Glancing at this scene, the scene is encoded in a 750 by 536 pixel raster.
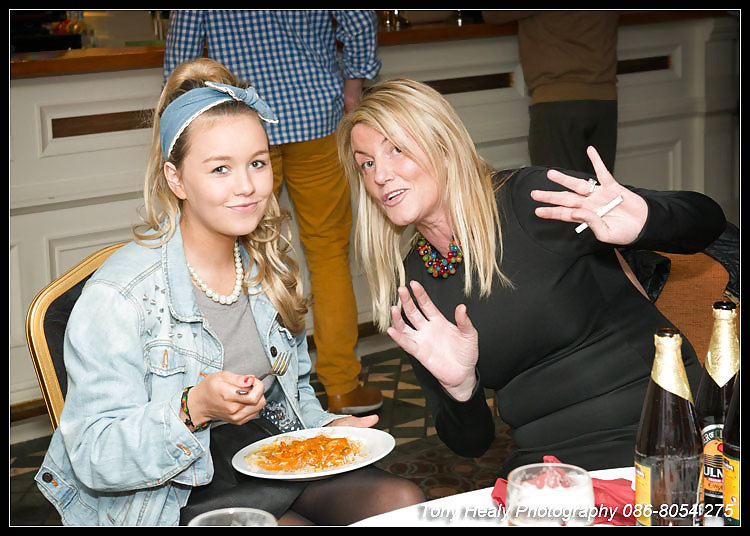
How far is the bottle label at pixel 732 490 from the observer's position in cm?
110

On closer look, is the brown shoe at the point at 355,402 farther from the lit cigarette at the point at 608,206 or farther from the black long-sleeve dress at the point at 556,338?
the lit cigarette at the point at 608,206

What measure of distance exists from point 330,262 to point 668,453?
2482mm

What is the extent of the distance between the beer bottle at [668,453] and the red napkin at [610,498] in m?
0.06

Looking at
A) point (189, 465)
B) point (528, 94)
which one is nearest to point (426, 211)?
point (189, 465)

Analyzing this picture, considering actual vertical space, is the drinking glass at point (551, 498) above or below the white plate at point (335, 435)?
above

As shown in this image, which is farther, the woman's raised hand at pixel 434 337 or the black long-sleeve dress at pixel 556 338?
the black long-sleeve dress at pixel 556 338

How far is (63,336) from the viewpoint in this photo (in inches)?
66.7

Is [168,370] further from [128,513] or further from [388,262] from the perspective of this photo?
[388,262]

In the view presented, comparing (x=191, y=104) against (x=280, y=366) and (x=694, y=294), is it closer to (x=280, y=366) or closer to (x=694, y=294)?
(x=280, y=366)

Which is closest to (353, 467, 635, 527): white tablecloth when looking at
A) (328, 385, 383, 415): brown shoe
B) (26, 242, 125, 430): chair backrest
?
(26, 242, 125, 430): chair backrest

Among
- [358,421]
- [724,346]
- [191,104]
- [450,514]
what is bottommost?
[358,421]

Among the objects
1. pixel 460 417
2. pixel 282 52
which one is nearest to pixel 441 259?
pixel 460 417

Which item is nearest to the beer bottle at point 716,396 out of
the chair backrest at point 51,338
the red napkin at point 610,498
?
the red napkin at point 610,498

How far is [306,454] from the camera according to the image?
162 cm
